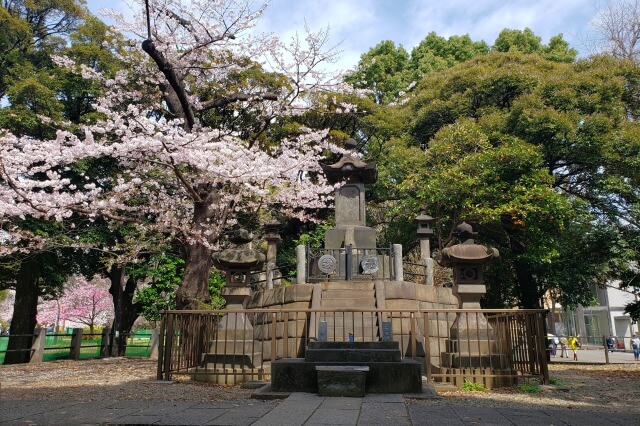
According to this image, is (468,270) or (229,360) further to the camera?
(468,270)

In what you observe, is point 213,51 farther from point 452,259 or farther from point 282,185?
point 452,259

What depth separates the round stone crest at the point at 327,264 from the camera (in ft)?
43.0

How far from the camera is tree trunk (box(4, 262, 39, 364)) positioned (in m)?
18.5

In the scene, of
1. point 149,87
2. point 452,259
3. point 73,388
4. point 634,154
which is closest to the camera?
point 73,388

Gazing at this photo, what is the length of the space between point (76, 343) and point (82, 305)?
79.6 feet

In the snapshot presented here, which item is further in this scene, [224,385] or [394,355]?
[224,385]

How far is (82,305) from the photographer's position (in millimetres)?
42125

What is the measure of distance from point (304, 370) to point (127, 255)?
10.1 m

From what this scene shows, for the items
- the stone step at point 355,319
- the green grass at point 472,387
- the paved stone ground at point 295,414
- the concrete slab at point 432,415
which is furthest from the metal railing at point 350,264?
the concrete slab at point 432,415

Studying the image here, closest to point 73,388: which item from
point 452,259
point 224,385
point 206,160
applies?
point 224,385

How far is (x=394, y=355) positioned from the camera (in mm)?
7742

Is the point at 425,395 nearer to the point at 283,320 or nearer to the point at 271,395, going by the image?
the point at 271,395

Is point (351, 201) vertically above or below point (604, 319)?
above

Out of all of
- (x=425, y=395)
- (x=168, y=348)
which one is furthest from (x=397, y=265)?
(x=168, y=348)
